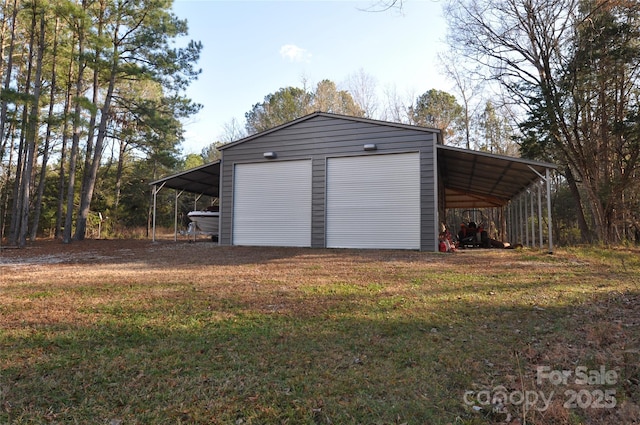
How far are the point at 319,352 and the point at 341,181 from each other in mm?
9037

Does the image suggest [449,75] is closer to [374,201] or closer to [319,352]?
[374,201]

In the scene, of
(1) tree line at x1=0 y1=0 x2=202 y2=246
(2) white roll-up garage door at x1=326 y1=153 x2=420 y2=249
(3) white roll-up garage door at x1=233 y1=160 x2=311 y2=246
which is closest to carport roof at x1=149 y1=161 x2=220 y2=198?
(3) white roll-up garage door at x1=233 y1=160 x2=311 y2=246

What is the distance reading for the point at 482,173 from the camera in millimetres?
13375

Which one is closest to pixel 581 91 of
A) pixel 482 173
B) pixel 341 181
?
pixel 482 173

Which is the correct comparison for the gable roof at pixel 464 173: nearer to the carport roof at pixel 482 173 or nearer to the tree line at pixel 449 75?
the carport roof at pixel 482 173

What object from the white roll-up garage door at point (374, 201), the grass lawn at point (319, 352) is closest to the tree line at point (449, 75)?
the white roll-up garage door at point (374, 201)

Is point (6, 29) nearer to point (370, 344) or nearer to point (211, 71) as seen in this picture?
point (211, 71)

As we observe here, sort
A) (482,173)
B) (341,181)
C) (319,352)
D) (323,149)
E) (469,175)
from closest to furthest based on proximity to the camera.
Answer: (319,352)
(341,181)
(323,149)
(482,173)
(469,175)

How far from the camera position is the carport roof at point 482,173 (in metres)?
10.3

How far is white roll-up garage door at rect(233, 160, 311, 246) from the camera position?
1200cm

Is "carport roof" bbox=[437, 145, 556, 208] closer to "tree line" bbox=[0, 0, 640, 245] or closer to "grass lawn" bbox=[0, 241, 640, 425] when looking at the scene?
"tree line" bbox=[0, 0, 640, 245]

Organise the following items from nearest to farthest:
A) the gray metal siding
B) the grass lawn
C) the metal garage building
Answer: the grass lawn
the gray metal siding
the metal garage building

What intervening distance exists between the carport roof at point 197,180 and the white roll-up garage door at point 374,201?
500 centimetres

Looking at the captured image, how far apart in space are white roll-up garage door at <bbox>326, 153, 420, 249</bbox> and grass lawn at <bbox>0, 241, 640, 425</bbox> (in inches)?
214
